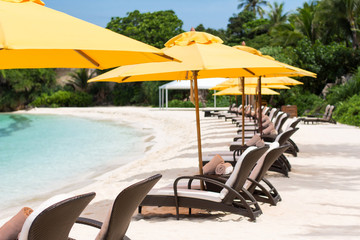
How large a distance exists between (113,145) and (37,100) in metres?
34.7

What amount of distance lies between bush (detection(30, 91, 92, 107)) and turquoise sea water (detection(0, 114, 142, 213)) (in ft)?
81.7

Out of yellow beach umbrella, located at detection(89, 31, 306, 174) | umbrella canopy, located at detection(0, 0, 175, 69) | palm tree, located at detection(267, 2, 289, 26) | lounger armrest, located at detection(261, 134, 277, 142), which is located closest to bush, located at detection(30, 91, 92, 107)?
palm tree, located at detection(267, 2, 289, 26)

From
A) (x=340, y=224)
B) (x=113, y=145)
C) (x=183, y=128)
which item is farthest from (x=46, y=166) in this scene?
(x=340, y=224)

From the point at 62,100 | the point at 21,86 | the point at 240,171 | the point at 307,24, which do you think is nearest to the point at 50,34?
the point at 240,171

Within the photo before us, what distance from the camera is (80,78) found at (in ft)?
168

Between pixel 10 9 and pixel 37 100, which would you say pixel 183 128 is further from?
pixel 37 100

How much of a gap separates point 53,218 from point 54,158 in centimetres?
1345

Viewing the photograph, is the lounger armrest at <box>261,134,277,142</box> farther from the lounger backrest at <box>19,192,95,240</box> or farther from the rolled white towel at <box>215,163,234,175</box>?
the lounger backrest at <box>19,192,95,240</box>

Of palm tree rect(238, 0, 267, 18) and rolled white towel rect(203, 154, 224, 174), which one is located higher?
palm tree rect(238, 0, 267, 18)

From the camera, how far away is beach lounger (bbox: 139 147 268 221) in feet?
15.0

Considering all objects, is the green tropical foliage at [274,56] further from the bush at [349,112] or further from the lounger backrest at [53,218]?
the lounger backrest at [53,218]

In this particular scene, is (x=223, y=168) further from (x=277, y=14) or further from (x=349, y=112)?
(x=277, y=14)

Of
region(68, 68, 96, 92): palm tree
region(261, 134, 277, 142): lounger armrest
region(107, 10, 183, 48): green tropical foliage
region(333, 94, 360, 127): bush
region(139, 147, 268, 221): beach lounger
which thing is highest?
region(107, 10, 183, 48): green tropical foliage

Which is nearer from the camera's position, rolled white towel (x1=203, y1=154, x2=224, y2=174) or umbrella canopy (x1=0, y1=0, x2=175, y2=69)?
umbrella canopy (x1=0, y1=0, x2=175, y2=69)
